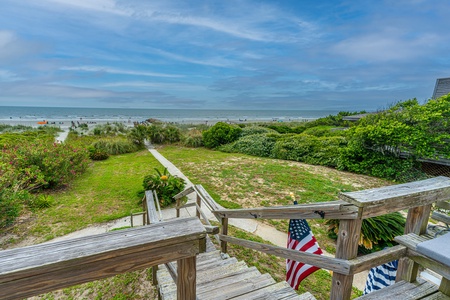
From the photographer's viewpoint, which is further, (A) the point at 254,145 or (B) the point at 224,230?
(A) the point at 254,145

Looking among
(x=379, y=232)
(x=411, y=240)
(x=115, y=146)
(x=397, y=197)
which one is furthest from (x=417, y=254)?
(x=115, y=146)

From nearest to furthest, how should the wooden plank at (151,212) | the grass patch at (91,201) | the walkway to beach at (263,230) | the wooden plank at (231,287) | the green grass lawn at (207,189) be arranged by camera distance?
the wooden plank at (231,287) < the wooden plank at (151,212) < the green grass lawn at (207,189) < the walkway to beach at (263,230) < the grass patch at (91,201)

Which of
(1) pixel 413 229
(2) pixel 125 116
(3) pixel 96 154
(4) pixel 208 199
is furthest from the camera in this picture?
(2) pixel 125 116

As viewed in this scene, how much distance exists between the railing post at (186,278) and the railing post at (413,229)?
1.65 meters

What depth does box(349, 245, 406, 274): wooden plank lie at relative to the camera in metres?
1.35

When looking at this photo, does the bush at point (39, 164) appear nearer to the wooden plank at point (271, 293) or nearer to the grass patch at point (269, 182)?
the grass patch at point (269, 182)

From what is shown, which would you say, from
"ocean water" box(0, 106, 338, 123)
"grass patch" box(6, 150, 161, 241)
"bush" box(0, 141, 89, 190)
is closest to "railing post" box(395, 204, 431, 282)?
"grass patch" box(6, 150, 161, 241)

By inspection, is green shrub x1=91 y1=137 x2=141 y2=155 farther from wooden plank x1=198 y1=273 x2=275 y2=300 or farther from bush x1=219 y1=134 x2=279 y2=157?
wooden plank x1=198 y1=273 x2=275 y2=300

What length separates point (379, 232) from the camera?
4027 mm

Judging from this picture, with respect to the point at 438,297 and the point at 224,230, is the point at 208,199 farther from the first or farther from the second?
the point at 438,297

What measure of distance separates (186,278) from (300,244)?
151 centimetres

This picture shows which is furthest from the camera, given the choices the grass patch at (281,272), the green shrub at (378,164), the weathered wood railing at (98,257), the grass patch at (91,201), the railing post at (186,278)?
the green shrub at (378,164)

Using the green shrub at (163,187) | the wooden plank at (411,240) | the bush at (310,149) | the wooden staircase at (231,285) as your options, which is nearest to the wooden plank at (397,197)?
the wooden plank at (411,240)

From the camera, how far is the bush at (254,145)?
13.6 metres
